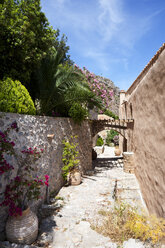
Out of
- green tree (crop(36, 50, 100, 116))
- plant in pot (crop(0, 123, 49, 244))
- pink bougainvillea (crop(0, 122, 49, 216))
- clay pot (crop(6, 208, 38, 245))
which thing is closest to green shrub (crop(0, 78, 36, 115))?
pink bougainvillea (crop(0, 122, 49, 216))

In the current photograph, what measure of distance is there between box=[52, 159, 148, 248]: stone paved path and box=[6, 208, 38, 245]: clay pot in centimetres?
55

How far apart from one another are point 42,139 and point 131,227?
3283mm

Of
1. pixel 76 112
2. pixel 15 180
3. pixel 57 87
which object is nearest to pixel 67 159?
pixel 76 112

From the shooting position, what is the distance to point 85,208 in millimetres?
5039

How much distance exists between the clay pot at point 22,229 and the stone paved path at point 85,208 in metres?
0.55

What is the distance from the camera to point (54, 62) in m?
6.99

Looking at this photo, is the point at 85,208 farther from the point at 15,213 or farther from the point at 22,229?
the point at 15,213

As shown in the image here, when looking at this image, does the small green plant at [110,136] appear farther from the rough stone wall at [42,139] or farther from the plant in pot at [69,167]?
the plant in pot at [69,167]

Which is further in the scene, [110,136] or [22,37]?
[110,136]

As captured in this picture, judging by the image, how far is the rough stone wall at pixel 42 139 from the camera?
3.65 meters

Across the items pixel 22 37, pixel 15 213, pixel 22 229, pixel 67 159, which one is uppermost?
→ pixel 22 37

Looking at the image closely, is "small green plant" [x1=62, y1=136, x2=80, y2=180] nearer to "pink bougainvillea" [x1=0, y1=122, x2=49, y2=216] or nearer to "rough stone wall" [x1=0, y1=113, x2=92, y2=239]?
"rough stone wall" [x1=0, y1=113, x2=92, y2=239]

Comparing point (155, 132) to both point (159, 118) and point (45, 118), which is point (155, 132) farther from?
point (45, 118)

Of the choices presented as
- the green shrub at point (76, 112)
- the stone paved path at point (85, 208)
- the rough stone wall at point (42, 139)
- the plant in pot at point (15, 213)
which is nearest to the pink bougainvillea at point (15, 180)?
the plant in pot at point (15, 213)
